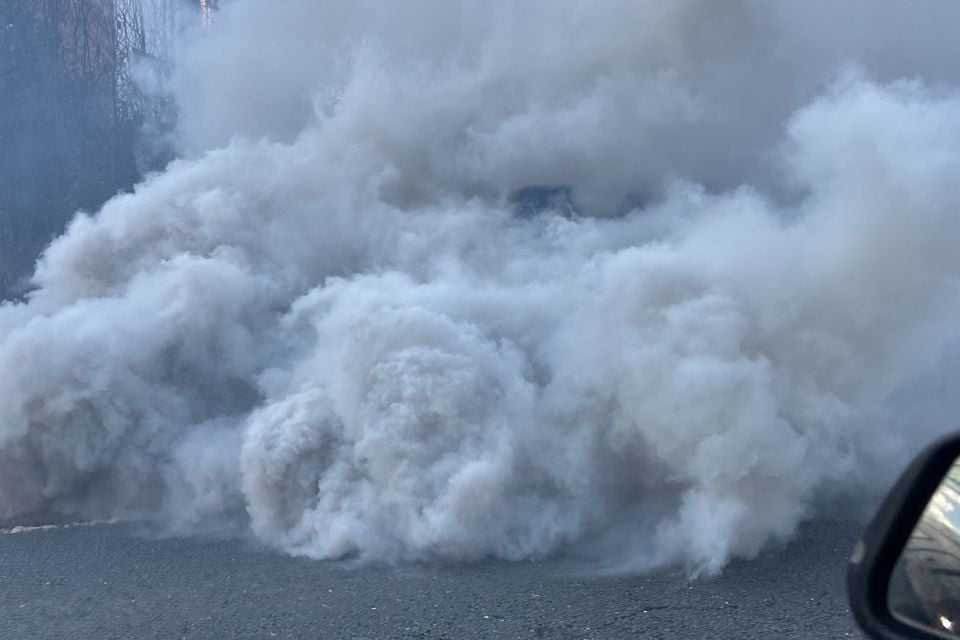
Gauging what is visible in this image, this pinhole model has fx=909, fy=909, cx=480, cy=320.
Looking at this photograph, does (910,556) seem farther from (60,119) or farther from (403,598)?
(60,119)

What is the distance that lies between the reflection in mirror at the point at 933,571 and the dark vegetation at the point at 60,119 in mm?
8968

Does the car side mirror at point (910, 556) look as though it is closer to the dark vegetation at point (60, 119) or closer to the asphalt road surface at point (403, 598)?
the asphalt road surface at point (403, 598)

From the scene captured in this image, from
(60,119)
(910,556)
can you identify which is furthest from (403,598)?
(60,119)

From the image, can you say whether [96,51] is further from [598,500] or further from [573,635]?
[573,635]

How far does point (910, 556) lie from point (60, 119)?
10.8m

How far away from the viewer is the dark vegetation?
9867 mm

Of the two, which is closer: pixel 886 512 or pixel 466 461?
pixel 886 512

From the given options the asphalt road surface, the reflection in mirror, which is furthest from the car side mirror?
the asphalt road surface

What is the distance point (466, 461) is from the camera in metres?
4.95

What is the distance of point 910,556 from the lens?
179 centimetres

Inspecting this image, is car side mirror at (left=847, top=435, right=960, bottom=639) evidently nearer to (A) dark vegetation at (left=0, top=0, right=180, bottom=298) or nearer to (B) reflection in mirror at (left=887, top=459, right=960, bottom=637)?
(B) reflection in mirror at (left=887, top=459, right=960, bottom=637)

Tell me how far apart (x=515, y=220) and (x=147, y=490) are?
11.9 ft

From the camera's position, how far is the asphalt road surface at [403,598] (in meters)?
3.86

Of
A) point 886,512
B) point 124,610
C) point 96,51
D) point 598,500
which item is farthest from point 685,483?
point 96,51
